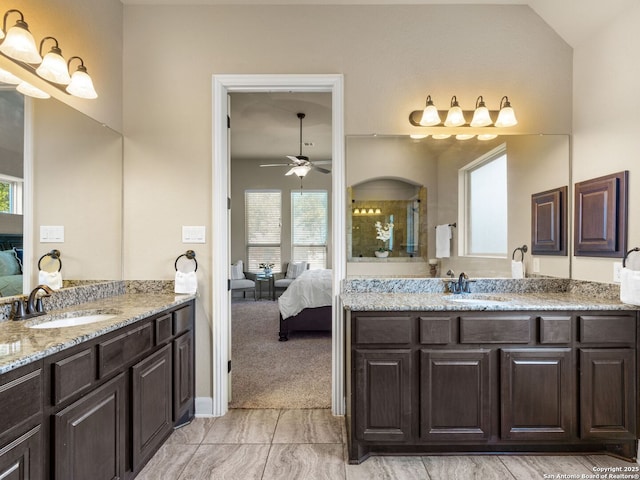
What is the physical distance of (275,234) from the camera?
24.0 ft

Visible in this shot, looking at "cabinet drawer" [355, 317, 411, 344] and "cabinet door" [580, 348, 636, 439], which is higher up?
"cabinet drawer" [355, 317, 411, 344]

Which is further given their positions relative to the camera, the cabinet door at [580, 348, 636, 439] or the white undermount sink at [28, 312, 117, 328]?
the cabinet door at [580, 348, 636, 439]

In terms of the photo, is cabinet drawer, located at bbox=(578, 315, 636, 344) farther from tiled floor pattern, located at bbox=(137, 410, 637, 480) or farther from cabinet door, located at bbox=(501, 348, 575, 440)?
tiled floor pattern, located at bbox=(137, 410, 637, 480)

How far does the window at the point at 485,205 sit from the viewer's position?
8.37 feet

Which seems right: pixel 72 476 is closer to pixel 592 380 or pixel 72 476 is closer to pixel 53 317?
pixel 53 317

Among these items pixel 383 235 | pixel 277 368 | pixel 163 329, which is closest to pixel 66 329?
pixel 163 329

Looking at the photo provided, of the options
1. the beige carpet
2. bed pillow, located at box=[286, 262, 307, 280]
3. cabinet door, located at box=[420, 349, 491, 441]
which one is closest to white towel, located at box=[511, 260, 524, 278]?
cabinet door, located at box=[420, 349, 491, 441]

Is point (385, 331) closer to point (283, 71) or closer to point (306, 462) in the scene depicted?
point (306, 462)

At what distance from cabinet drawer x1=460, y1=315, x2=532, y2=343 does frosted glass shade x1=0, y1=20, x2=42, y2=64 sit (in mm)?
2576

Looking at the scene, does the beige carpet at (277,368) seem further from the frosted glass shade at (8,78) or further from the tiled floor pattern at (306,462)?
the frosted glass shade at (8,78)

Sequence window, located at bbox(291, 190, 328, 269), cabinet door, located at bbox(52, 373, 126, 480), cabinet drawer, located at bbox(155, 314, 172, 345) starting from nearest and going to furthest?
cabinet door, located at bbox(52, 373, 126, 480) < cabinet drawer, located at bbox(155, 314, 172, 345) < window, located at bbox(291, 190, 328, 269)

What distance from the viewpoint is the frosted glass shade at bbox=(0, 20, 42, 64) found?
5.01 feet

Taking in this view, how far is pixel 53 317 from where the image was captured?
5.57 feet

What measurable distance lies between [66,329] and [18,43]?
4.32ft
